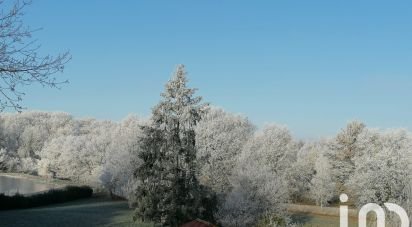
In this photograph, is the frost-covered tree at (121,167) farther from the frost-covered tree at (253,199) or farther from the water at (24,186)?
the frost-covered tree at (253,199)

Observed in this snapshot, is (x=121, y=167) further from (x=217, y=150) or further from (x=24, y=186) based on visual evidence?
(x=24, y=186)

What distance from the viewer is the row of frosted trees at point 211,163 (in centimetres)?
2786

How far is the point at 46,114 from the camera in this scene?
115 metres

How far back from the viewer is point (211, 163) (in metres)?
41.0

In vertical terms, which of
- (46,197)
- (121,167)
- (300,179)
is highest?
(121,167)

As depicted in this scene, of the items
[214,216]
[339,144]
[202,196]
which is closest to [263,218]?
[214,216]

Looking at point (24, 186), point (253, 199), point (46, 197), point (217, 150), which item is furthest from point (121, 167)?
point (253, 199)

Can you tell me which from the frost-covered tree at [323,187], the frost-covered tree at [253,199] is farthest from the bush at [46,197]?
the frost-covered tree at [323,187]

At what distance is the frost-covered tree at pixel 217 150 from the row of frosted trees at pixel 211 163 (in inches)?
4.5

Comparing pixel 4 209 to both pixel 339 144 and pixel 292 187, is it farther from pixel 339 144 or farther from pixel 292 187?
pixel 339 144

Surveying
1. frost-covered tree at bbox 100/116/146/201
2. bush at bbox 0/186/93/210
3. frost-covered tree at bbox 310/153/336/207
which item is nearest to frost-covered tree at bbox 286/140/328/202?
frost-covered tree at bbox 310/153/336/207

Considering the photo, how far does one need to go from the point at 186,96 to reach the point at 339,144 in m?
38.2

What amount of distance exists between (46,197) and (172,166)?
21.5 metres

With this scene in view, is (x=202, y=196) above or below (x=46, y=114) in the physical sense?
below
